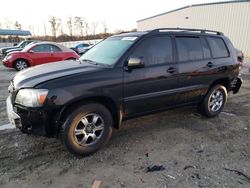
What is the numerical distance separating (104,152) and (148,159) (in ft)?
2.33

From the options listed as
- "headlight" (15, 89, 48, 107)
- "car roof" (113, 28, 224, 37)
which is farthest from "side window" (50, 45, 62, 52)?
"headlight" (15, 89, 48, 107)

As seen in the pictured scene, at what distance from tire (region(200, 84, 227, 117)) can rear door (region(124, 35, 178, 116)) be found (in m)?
1.08

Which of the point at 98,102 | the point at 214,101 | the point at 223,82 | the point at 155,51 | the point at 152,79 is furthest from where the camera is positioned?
the point at 223,82

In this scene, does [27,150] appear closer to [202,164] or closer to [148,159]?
[148,159]

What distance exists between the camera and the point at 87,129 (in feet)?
12.3

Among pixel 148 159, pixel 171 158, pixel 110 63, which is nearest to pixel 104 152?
pixel 148 159

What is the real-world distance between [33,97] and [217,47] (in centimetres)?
398

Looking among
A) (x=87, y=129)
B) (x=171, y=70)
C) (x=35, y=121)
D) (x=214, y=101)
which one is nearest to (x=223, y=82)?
(x=214, y=101)

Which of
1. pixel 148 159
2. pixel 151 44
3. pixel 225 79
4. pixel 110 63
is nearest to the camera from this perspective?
pixel 148 159

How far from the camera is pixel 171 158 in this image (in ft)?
12.4

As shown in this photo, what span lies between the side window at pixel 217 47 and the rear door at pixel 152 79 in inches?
49.1

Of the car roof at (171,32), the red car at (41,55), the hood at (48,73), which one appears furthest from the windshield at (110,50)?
the red car at (41,55)

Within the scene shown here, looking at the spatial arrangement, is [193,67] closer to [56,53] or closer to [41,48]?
[56,53]

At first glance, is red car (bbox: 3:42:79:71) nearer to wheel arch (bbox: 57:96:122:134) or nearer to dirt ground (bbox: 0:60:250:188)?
dirt ground (bbox: 0:60:250:188)
